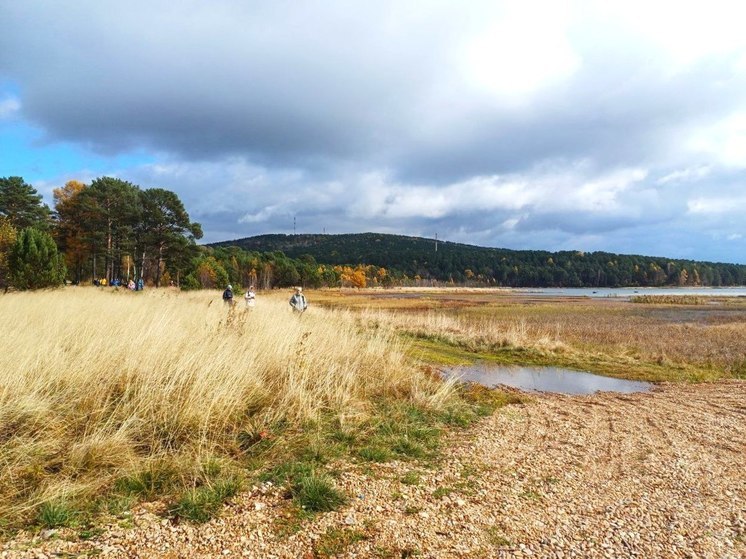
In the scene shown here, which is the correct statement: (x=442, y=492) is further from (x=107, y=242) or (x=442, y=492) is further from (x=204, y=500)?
(x=107, y=242)

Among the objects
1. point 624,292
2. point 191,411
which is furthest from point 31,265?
point 624,292

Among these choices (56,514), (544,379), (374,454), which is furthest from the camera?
(544,379)

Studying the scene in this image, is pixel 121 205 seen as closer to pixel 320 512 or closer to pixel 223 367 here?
pixel 223 367

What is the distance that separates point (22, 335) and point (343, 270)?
14210 centimetres

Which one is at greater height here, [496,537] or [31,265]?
[31,265]

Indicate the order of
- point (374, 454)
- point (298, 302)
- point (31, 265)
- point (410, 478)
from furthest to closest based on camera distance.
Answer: point (31, 265)
point (298, 302)
point (374, 454)
point (410, 478)

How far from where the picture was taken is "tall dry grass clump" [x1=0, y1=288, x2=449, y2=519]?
424 cm

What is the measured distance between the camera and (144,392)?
212 inches

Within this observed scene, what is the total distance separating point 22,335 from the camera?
641cm

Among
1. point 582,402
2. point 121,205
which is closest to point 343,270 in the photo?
point 121,205

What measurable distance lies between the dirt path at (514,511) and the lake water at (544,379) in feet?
20.2

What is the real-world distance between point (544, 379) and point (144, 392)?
1296cm

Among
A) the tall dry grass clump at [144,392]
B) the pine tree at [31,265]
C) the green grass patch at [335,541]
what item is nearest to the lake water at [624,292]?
the pine tree at [31,265]

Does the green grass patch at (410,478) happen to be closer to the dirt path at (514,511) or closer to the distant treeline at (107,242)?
the dirt path at (514,511)
